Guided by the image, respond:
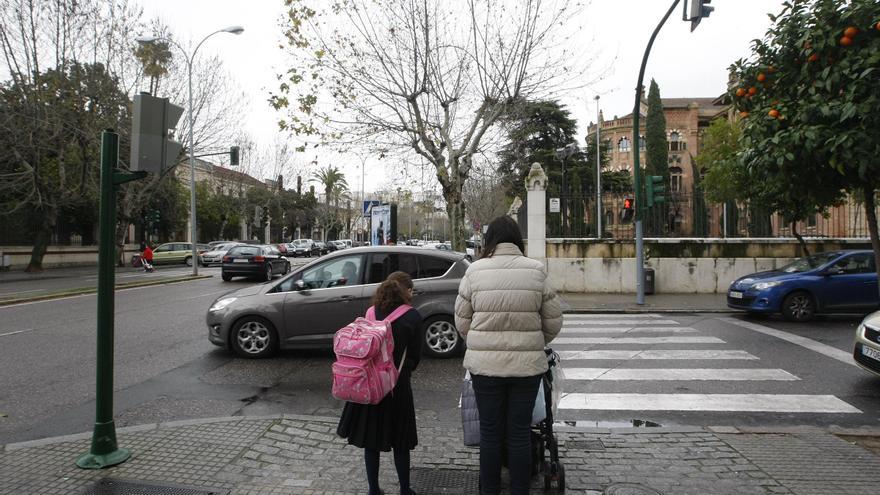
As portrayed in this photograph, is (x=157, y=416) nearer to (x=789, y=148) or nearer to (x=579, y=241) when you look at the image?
(x=789, y=148)

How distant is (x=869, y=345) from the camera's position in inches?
241

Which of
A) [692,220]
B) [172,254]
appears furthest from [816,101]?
[172,254]

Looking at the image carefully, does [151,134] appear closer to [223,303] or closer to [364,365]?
[364,365]

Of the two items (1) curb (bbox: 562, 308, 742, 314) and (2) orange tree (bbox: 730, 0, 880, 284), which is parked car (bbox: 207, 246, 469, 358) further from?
(1) curb (bbox: 562, 308, 742, 314)

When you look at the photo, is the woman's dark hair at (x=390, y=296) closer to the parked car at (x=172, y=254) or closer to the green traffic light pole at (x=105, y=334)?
the green traffic light pole at (x=105, y=334)

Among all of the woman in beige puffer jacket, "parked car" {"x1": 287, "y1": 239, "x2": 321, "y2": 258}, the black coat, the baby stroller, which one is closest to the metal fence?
the baby stroller

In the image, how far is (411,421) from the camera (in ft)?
11.5

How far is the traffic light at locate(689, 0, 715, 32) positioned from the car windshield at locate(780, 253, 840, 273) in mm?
5640

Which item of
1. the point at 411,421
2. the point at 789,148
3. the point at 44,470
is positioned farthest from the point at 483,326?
the point at 789,148

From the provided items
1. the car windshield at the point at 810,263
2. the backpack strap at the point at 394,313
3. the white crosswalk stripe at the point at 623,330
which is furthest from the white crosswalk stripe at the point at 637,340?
the backpack strap at the point at 394,313

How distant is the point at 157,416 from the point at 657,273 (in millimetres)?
14849

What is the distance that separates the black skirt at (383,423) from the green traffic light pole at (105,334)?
75.5 inches

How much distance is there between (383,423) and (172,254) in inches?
1420

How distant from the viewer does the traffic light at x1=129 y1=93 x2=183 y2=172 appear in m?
4.23
